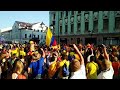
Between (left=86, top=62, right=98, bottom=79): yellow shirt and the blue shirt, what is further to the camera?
the blue shirt

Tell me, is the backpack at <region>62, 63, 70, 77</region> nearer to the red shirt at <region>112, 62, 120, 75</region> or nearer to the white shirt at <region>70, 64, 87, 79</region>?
the white shirt at <region>70, 64, 87, 79</region>

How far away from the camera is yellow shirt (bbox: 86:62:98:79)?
6066mm

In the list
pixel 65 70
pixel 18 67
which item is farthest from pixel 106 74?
pixel 18 67

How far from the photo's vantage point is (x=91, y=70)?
618 centimetres

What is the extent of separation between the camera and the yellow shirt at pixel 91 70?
6066mm

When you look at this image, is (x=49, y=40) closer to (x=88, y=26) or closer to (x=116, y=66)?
(x=116, y=66)

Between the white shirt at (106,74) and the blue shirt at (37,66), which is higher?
the blue shirt at (37,66)

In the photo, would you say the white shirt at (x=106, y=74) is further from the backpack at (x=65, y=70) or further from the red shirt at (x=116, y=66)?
the red shirt at (x=116, y=66)

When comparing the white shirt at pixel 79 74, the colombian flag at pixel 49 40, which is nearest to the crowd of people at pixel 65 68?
the white shirt at pixel 79 74

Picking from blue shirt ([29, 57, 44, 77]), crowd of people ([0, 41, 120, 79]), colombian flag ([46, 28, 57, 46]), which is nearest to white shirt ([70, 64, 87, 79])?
crowd of people ([0, 41, 120, 79])

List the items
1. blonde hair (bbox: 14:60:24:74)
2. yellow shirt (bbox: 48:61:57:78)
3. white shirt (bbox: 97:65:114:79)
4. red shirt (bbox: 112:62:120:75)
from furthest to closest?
1. red shirt (bbox: 112:62:120:75)
2. yellow shirt (bbox: 48:61:57:78)
3. white shirt (bbox: 97:65:114:79)
4. blonde hair (bbox: 14:60:24:74)
